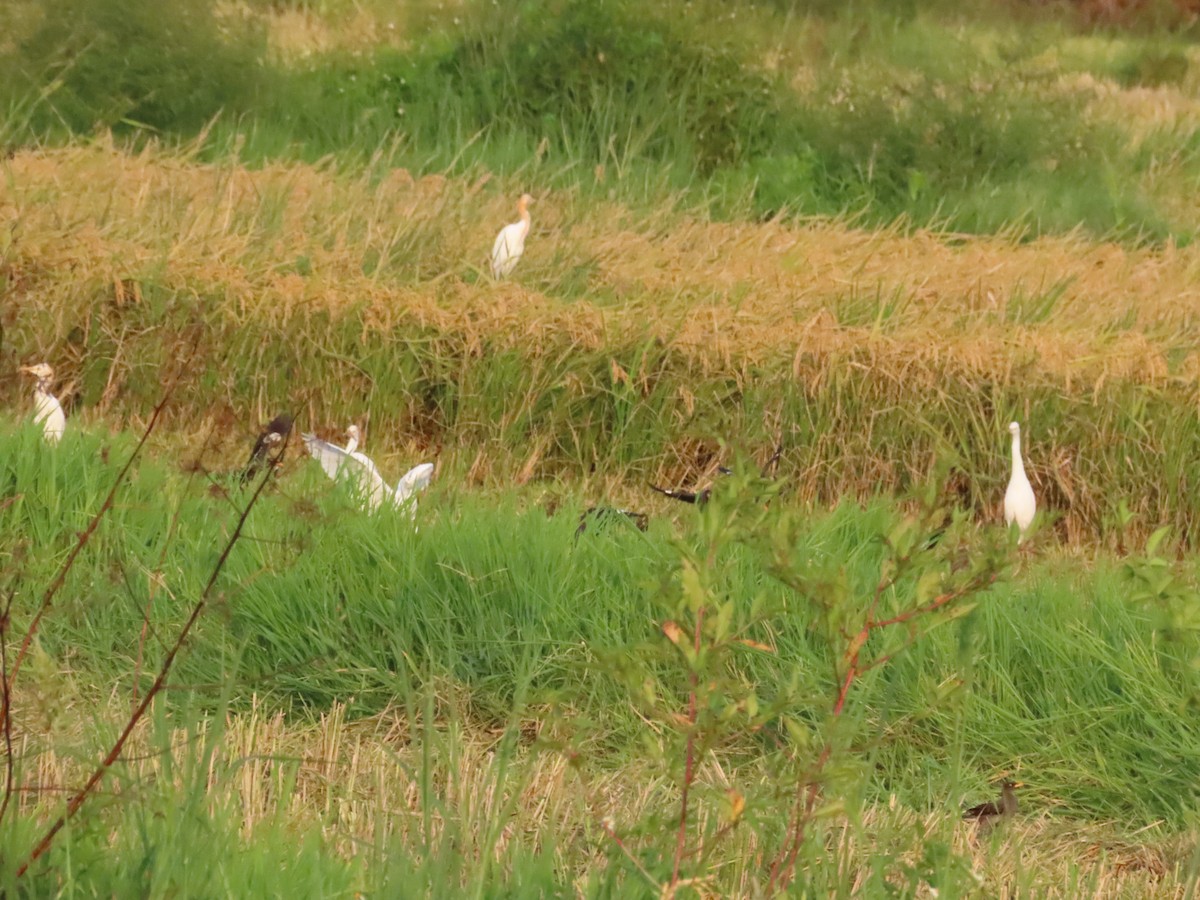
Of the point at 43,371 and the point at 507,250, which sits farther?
the point at 507,250

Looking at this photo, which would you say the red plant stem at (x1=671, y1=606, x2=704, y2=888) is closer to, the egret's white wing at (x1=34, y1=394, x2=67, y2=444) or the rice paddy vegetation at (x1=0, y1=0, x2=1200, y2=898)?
the rice paddy vegetation at (x1=0, y1=0, x2=1200, y2=898)

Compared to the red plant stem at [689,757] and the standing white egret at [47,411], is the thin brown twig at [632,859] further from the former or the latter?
the standing white egret at [47,411]

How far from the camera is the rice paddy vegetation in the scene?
2033 millimetres

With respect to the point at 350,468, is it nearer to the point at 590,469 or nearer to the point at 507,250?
the point at 590,469

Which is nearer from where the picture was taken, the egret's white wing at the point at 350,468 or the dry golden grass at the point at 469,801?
the dry golden grass at the point at 469,801

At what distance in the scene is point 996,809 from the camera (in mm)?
2869

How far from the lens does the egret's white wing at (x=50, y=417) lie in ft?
13.6

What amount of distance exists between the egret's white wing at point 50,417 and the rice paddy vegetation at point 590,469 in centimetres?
7

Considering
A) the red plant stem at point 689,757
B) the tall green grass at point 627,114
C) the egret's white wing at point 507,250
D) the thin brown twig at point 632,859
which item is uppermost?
the red plant stem at point 689,757

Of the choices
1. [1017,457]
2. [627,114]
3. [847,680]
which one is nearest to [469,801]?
[847,680]

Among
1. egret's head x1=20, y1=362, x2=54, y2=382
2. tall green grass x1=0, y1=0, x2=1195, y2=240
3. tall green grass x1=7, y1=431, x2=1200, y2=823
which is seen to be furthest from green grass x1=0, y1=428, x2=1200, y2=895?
tall green grass x1=0, y1=0, x2=1195, y2=240

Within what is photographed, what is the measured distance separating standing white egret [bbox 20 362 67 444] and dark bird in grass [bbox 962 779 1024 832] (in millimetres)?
2445

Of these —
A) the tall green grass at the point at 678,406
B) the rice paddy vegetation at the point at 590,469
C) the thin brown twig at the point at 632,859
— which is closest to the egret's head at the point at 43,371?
the rice paddy vegetation at the point at 590,469

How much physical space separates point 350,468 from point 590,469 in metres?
1.54
